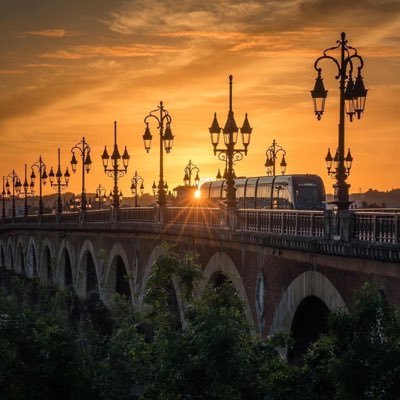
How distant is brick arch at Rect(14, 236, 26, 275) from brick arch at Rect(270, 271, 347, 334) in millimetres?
74326

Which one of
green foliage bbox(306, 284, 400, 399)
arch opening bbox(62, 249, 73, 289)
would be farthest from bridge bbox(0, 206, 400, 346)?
arch opening bbox(62, 249, 73, 289)

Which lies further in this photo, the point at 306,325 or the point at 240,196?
the point at 240,196

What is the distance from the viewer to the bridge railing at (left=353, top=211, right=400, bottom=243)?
21.2 metres

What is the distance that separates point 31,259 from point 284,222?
69.5 meters

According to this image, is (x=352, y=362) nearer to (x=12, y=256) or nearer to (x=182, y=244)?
(x=182, y=244)

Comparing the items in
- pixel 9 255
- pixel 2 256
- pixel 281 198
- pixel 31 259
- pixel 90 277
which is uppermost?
pixel 281 198

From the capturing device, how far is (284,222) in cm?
2933

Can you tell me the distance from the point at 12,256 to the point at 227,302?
288 feet

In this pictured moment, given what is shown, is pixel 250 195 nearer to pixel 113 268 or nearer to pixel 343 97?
pixel 113 268

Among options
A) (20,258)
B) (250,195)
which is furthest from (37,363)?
(20,258)

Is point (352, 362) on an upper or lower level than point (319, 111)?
lower

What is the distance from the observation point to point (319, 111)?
25.1 meters

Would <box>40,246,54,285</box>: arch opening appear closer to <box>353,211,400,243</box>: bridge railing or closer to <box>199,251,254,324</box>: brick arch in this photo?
<box>199,251,254,324</box>: brick arch

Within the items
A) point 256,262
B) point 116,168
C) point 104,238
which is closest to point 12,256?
point 104,238
